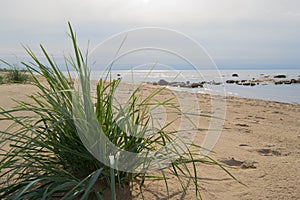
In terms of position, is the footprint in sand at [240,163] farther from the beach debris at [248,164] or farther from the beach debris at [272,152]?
the beach debris at [272,152]

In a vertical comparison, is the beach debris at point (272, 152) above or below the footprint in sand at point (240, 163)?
below

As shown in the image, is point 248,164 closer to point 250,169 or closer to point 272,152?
point 250,169

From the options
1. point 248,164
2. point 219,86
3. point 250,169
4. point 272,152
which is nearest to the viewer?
point 250,169

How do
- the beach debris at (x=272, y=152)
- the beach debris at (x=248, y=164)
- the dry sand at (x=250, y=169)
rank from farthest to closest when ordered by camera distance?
the beach debris at (x=272, y=152)
the beach debris at (x=248, y=164)
the dry sand at (x=250, y=169)

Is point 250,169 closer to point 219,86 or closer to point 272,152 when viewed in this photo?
point 272,152

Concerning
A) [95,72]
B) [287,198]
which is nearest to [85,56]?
[95,72]

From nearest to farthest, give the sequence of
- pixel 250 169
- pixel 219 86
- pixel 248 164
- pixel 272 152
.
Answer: pixel 250 169 → pixel 248 164 → pixel 272 152 → pixel 219 86

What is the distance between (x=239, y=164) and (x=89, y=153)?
1243mm

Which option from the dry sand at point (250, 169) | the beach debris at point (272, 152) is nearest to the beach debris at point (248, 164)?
the dry sand at point (250, 169)

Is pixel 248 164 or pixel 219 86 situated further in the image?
pixel 219 86

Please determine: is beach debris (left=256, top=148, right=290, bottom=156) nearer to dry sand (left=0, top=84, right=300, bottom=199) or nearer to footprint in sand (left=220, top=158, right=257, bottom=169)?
dry sand (left=0, top=84, right=300, bottom=199)

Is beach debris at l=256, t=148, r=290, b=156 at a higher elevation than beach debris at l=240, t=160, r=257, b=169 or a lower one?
lower

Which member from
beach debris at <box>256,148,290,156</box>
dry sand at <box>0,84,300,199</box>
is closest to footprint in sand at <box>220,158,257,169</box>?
dry sand at <box>0,84,300,199</box>

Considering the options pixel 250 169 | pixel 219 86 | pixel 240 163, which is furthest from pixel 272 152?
pixel 219 86
